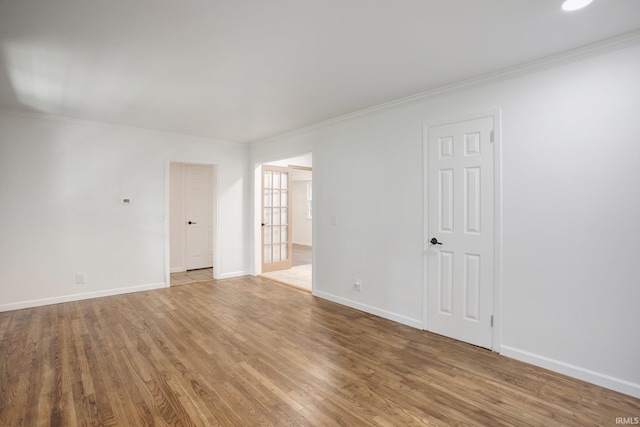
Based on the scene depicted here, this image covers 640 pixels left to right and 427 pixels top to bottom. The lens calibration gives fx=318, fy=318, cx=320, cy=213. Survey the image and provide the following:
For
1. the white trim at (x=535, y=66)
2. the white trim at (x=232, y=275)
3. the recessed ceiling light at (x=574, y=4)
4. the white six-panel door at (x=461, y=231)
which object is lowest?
the white trim at (x=232, y=275)

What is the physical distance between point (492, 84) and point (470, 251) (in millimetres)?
1556

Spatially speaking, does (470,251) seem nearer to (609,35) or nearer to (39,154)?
(609,35)

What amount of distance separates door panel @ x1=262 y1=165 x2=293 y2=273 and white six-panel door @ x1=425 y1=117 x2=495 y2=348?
3732 mm

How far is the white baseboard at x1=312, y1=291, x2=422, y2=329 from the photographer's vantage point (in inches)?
138

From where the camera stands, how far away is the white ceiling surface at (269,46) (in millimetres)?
1972

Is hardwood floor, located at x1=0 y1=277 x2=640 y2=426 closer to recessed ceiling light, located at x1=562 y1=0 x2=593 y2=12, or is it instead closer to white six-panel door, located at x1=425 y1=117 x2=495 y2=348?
white six-panel door, located at x1=425 y1=117 x2=495 y2=348

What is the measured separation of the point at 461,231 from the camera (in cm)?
310

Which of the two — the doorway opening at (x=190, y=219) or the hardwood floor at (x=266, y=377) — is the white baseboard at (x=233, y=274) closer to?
the doorway opening at (x=190, y=219)

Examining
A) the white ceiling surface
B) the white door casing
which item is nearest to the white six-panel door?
the white ceiling surface

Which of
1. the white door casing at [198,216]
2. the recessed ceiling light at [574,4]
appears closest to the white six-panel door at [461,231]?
the recessed ceiling light at [574,4]

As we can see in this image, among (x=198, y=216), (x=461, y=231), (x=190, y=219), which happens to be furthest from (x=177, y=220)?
(x=461, y=231)

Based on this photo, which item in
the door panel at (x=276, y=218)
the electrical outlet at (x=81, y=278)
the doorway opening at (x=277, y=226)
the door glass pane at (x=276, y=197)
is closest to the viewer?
the electrical outlet at (x=81, y=278)

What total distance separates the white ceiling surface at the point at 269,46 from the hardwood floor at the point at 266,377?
254cm

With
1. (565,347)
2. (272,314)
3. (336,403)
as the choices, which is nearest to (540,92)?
(565,347)
